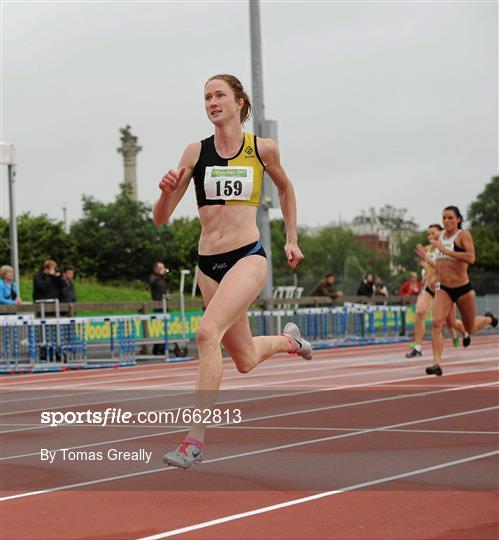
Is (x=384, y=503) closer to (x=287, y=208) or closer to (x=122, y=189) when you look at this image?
(x=287, y=208)

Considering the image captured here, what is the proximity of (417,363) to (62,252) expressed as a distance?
161ft

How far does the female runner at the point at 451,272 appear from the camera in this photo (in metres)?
15.0

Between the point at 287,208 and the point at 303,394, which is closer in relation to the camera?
the point at 287,208

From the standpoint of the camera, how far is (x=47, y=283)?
23.1 m

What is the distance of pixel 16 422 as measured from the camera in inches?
454

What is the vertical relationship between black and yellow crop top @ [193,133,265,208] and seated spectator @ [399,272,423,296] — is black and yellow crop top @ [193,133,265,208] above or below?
above

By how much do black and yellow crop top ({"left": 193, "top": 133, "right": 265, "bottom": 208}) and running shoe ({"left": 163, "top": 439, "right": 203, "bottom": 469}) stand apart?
5.37 feet

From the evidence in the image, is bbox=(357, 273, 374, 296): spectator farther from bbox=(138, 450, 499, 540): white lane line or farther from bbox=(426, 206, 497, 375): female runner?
bbox=(138, 450, 499, 540): white lane line

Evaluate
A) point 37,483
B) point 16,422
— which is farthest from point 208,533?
point 16,422

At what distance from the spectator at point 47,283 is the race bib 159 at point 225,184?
50.5 ft

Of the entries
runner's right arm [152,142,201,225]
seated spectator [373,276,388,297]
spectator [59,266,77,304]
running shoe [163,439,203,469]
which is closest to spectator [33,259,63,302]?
spectator [59,266,77,304]

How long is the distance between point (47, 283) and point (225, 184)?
51.7 feet

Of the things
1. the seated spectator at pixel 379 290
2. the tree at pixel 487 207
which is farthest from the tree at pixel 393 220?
the seated spectator at pixel 379 290

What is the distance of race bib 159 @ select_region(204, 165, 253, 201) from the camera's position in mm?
7805
